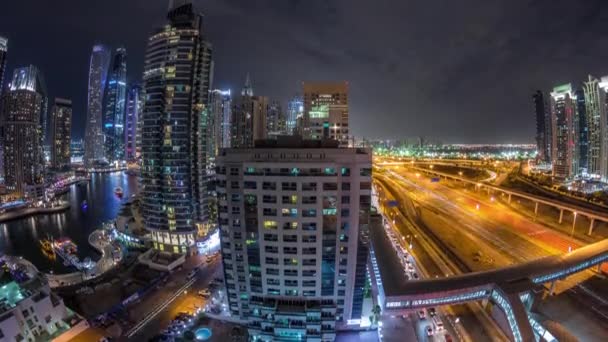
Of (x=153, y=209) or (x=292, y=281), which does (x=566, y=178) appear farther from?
(x=153, y=209)

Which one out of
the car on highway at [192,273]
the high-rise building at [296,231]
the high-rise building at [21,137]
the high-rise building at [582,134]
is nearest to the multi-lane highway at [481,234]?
the high-rise building at [296,231]

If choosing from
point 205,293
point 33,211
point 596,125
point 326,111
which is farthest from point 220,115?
point 596,125

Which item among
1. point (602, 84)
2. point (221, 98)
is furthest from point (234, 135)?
point (602, 84)

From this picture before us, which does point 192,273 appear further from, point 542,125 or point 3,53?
point 542,125

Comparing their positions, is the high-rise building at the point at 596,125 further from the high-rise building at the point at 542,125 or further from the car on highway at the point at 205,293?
the car on highway at the point at 205,293

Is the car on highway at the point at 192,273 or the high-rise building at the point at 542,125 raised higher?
the high-rise building at the point at 542,125

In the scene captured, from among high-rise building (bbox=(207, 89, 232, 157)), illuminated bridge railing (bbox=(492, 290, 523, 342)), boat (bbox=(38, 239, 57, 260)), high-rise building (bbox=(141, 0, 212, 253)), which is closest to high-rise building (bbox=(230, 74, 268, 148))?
high-rise building (bbox=(141, 0, 212, 253))
